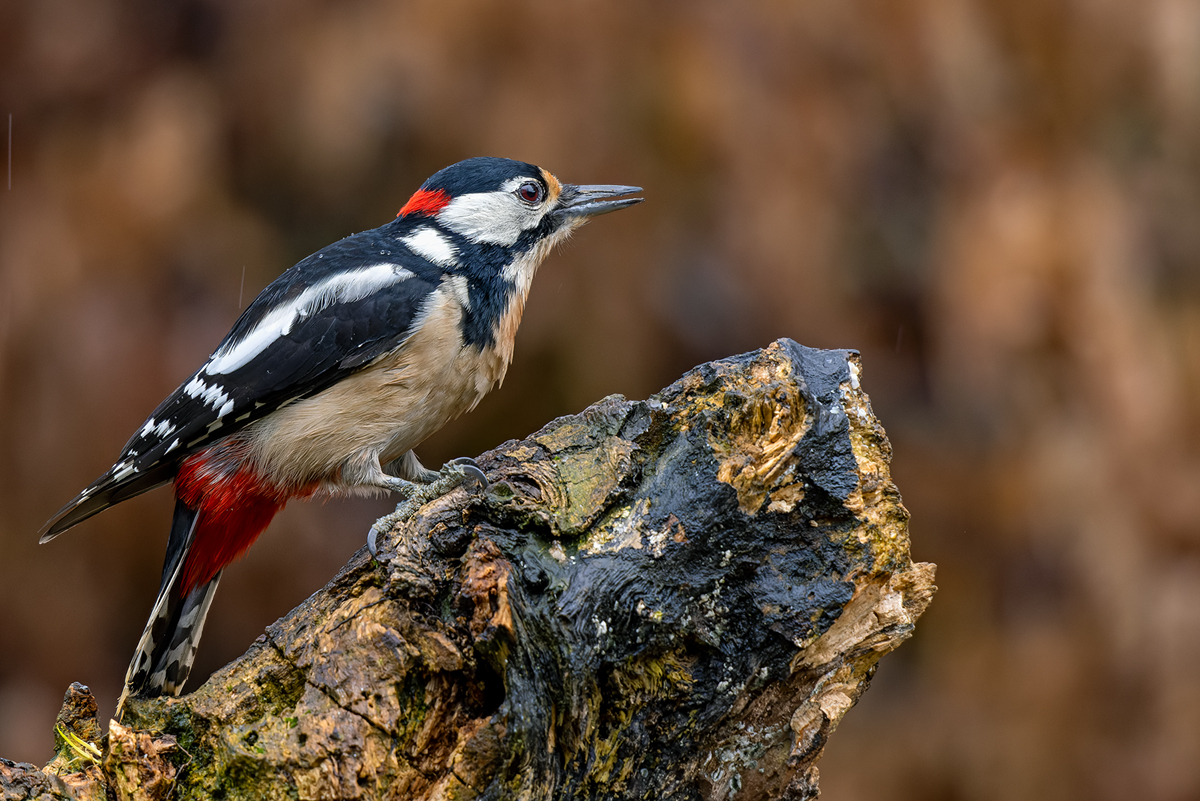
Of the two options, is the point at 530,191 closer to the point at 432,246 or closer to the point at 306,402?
the point at 432,246

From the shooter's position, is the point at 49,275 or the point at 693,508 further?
the point at 49,275

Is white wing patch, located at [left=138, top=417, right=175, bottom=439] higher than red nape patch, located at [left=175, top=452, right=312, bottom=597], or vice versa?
white wing patch, located at [left=138, top=417, right=175, bottom=439]

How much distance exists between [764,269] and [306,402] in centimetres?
204

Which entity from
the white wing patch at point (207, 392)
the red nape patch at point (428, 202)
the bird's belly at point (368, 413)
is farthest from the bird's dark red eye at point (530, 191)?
the white wing patch at point (207, 392)

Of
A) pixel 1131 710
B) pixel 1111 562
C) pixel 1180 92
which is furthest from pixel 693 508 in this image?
pixel 1180 92

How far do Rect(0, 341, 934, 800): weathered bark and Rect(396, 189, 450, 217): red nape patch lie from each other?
150 cm

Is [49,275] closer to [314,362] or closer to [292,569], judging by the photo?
[292,569]

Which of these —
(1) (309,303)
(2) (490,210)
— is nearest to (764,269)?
(2) (490,210)

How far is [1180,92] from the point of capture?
428 cm

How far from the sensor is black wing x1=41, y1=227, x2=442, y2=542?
285 cm

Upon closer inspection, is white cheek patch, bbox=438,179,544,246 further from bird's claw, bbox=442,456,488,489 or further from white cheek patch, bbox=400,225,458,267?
bird's claw, bbox=442,456,488,489

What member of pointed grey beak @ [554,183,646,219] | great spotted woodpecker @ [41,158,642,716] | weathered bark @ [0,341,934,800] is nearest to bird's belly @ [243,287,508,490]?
great spotted woodpecker @ [41,158,642,716]

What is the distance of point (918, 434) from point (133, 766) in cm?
327

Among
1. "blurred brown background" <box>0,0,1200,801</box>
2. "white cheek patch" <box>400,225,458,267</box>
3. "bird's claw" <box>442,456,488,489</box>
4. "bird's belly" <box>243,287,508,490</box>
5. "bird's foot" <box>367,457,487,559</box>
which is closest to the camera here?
"bird's claw" <box>442,456,488,489</box>
